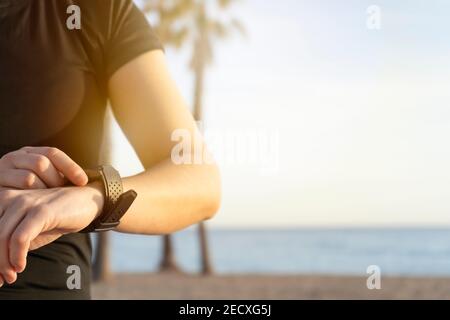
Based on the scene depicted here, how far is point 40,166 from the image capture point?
5.21ft

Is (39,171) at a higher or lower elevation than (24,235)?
higher

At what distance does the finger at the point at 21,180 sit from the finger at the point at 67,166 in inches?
2.0

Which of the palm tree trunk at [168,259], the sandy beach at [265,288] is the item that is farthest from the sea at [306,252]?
the sandy beach at [265,288]

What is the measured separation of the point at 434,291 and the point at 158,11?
10.6 m

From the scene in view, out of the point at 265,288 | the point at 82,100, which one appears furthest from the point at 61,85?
the point at 265,288

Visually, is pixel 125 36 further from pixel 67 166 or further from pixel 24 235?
pixel 24 235

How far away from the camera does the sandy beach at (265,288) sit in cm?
1706

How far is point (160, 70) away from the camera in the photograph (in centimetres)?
214

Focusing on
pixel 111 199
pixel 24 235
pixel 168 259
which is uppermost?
pixel 168 259

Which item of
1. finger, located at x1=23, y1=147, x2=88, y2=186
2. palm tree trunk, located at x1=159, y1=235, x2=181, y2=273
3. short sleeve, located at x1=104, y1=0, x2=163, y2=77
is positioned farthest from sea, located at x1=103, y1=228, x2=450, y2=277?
finger, located at x1=23, y1=147, x2=88, y2=186

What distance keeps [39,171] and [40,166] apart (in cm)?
1

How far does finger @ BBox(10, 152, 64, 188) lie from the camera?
1588 millimetres

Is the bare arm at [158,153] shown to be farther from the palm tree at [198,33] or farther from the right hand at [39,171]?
the palm tree at [198,33]
